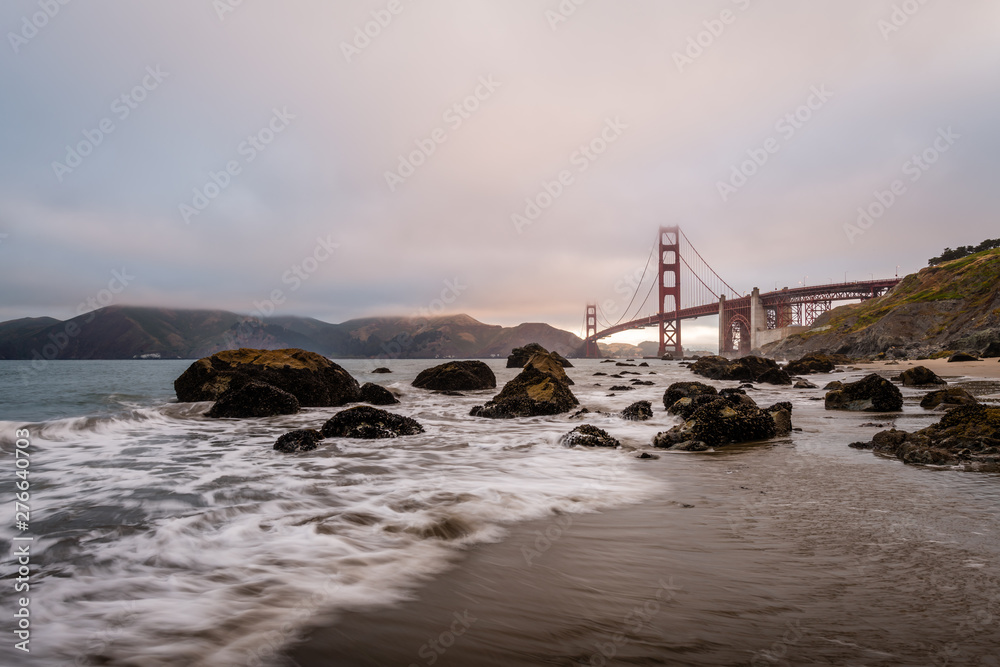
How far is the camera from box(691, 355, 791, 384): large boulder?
20.2 meters

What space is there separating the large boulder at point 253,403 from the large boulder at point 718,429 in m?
8.95

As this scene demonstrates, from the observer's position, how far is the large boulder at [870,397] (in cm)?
986

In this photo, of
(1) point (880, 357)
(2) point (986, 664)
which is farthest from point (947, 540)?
(1) point (880, 357)

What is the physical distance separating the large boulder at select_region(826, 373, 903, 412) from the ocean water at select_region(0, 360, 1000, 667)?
515 cm

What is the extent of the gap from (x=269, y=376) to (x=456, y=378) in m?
8.14

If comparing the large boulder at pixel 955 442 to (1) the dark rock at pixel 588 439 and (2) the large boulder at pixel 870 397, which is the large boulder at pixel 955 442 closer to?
(1) the dark rock at pixel 588 439

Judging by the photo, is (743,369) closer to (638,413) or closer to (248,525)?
(638,413)

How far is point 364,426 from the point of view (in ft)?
26.9

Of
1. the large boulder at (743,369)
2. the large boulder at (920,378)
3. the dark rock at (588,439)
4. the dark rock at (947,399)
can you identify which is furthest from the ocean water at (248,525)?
the large boulder at (743,369)

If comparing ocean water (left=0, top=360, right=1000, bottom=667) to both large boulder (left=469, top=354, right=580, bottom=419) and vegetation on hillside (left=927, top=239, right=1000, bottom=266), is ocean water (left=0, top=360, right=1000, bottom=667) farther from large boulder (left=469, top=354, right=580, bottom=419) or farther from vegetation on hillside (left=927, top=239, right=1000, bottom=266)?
vegetation on hillside (left=927, top=239, right=1000, bottom=266)

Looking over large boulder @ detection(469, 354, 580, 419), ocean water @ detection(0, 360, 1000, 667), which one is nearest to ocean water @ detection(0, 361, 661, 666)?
ocean water @ detection(0, 360, 1000, 667)

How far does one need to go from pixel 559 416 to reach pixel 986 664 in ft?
30.4

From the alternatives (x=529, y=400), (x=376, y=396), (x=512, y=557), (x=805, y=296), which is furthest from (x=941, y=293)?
(x=512, y=557)

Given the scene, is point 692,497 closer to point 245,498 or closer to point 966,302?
point 245,498
